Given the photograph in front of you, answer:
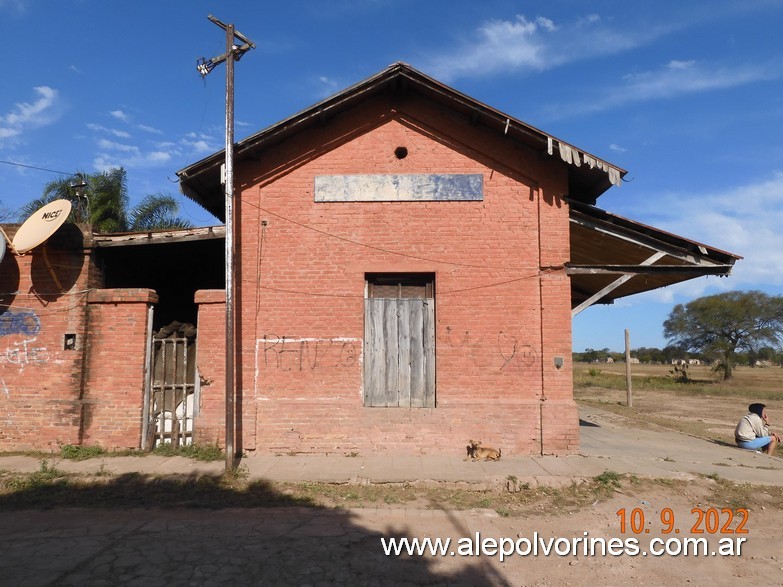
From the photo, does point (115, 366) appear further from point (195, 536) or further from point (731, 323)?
point (731, 323)

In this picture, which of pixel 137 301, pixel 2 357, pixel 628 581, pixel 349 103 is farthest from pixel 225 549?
pixel 349 103

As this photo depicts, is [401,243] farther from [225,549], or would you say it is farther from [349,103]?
[225,549]

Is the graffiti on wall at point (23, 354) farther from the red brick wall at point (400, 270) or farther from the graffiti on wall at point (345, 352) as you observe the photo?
the graffiti on wall at point (345, 352)

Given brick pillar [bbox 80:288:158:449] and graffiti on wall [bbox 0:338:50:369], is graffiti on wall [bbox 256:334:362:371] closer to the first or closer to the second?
brick pillar [bbox 80:288:158:449]

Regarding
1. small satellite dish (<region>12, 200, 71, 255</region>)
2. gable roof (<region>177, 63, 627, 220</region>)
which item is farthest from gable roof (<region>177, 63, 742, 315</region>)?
small satellite dish (<region>12, 200, 71, 255</region>)

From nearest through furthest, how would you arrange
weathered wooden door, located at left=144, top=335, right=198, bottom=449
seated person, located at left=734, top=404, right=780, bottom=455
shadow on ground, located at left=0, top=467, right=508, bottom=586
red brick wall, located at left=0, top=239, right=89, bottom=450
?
shadow on ground, located at left=0, top=467, right=508, bottom=586 < red brick wall, located at left=0, top=239, right=89, bottom=450 < weathered wooden door, located at left=144, top=335, right=198, bottom=449 < seated person, located at left=734, top=404, right=780, bottom=455

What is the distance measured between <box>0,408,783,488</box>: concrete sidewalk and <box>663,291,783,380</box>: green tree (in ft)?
132

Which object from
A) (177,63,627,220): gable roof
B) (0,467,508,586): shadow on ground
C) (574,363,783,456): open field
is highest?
(177,63,627,220): gable roof

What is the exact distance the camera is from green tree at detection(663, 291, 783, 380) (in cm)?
4516

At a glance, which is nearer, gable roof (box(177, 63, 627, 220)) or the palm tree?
gable roof (box(177, 63, 627, 220))

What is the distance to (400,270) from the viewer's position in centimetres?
912

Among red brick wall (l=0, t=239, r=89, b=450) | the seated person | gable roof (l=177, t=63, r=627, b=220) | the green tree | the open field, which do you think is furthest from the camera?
the green tree

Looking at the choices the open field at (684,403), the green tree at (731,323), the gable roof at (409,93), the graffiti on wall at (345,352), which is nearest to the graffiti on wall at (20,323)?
the gable roof at (409,93)

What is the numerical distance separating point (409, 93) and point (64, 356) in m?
7.65
